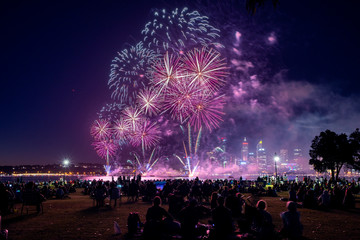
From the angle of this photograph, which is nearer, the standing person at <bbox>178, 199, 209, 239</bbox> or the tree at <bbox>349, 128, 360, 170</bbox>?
the standing person at <bbox>178, 199, 209, 239</bbox>

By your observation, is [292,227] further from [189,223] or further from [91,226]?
[91,226]

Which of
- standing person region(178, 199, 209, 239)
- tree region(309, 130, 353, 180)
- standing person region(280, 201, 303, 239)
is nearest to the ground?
standing person region(178, 199, 209, 239)

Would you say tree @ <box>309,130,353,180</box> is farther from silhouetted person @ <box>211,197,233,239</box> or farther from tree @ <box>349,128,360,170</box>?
silhouetted person @ <box>211,197,233,239</box>

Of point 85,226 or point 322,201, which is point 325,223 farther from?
point 85,226

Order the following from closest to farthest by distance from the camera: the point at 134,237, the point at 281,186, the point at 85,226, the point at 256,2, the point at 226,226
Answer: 1. the point at 256,2
2. the point at 226,226
3. the point at 134,237
4. the point at 85,226
5. the point at 281,186

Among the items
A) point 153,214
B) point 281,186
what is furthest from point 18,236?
point 281,186

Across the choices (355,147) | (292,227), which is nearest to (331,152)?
(355,147)

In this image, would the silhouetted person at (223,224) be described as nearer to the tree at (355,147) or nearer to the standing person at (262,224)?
the standing person at (262,224)

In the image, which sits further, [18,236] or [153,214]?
[18,236]
